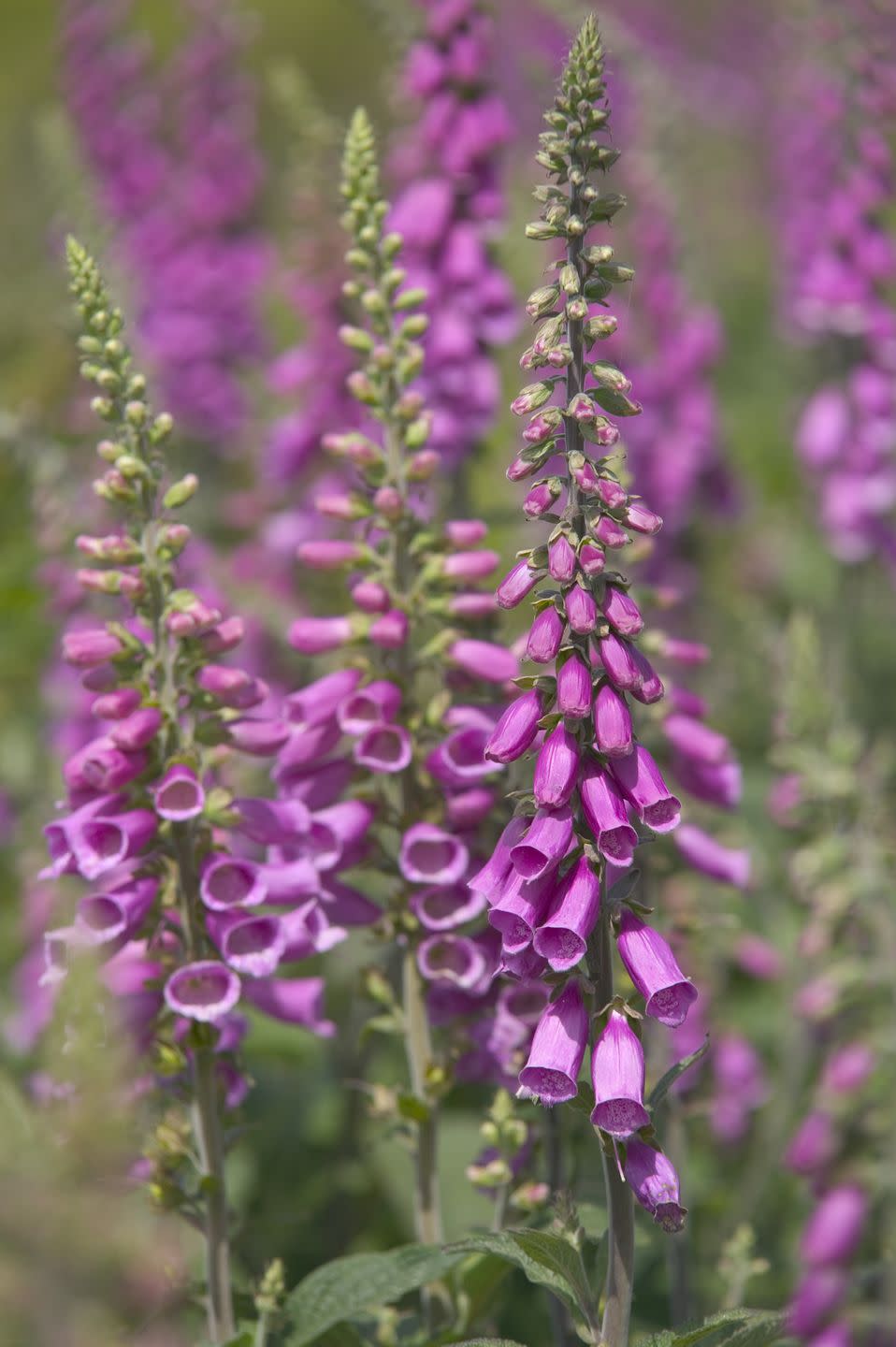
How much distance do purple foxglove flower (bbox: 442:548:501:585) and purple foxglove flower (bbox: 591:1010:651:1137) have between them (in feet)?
3.21

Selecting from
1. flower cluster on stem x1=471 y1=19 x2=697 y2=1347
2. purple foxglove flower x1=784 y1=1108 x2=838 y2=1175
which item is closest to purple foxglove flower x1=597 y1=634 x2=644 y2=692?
flower cluster on stem x1=471 y1=19 x2=697 y2=1347

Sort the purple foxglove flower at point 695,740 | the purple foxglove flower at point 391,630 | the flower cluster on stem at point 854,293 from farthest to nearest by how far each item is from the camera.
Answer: the flower cluster on stem at point 854,293
the purple foxglove flower at point 695,740
the purple foxglove flower at point 391,630

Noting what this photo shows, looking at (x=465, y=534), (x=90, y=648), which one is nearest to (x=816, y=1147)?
(x=465, y=534)

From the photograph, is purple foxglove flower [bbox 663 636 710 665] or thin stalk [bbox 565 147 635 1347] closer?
thin stalk [bbox 565 147 635 1347]

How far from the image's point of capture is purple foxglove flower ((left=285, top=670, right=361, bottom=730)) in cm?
278

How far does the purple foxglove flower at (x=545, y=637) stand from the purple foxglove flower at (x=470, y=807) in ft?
2.24

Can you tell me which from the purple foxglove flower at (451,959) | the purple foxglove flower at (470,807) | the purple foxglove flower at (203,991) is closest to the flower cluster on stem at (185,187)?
the purple foxglove flower at (470,807)

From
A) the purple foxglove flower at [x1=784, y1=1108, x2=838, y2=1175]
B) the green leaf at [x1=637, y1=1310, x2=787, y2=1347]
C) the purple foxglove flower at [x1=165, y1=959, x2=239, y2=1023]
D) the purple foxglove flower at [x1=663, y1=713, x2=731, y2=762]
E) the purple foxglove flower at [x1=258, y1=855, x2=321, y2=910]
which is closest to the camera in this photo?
the green leaf at [x1=637, y1=1310, x2=787, y2=1347]

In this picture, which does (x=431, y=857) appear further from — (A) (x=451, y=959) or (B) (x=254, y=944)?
(B) (x=254, y=944)

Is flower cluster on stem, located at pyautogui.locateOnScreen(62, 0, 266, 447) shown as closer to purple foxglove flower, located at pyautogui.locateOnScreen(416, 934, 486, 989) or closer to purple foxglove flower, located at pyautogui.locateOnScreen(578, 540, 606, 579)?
purple foxglove flower, located at pyautogui.locateOnScreen(416, 934, 486, 989)

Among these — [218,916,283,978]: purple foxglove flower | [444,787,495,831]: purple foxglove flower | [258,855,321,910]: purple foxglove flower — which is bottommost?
[218,916,283,978]: purple foxglove flower

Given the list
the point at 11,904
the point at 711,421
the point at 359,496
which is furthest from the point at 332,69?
the point at 359,496

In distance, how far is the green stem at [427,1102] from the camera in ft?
9.06

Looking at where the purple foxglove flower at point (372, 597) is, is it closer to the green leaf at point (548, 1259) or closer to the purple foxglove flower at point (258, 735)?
the purple foxglove flower at point (258, 735)
